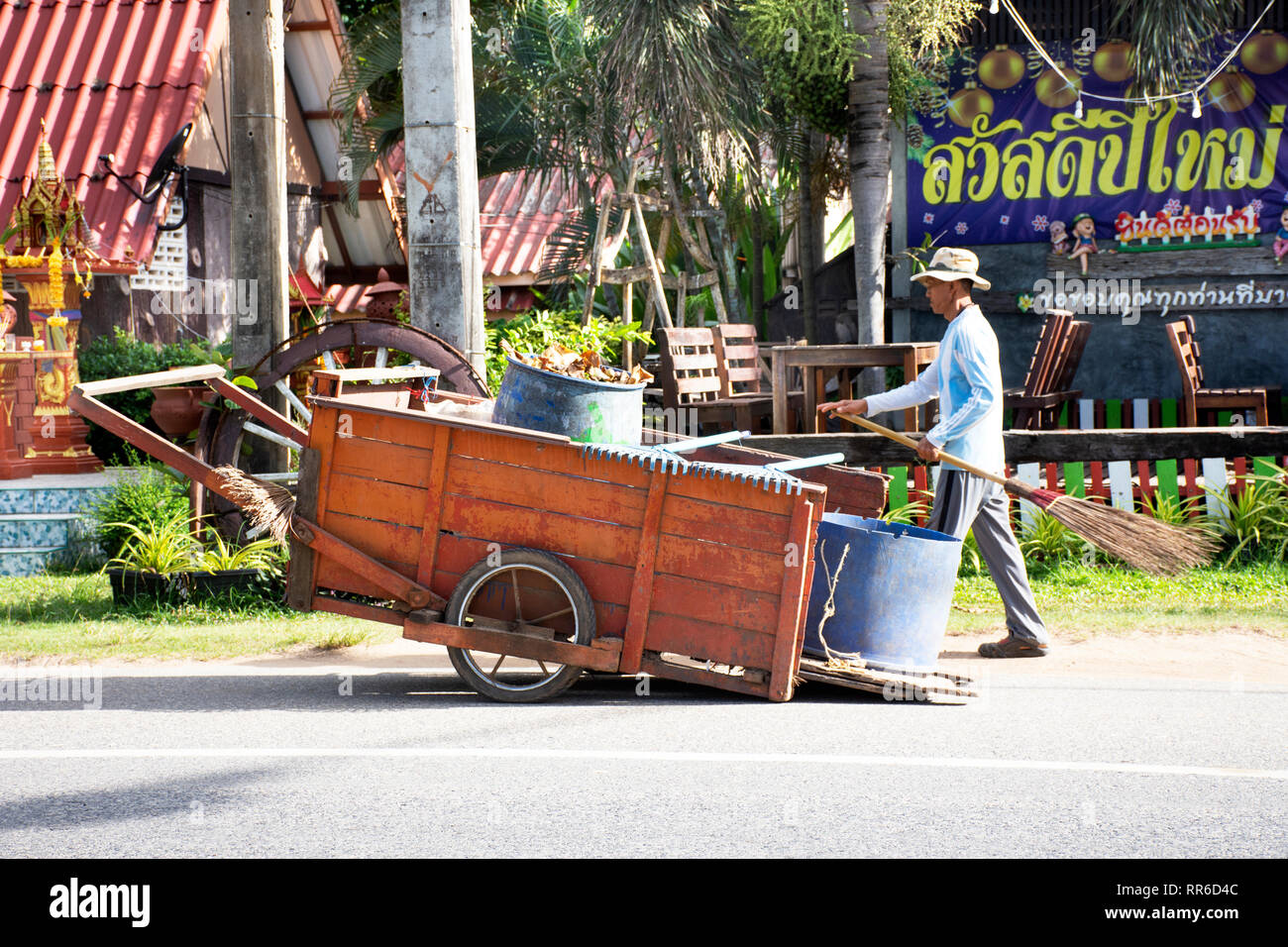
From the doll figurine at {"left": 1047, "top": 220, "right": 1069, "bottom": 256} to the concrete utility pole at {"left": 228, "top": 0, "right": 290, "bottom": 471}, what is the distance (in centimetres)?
845

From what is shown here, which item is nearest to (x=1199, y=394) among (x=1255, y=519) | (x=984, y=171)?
(x=1255, y=519)

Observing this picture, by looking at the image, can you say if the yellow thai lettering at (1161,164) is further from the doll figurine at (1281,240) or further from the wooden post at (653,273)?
the wooden post at (653,273)

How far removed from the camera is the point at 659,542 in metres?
6.29

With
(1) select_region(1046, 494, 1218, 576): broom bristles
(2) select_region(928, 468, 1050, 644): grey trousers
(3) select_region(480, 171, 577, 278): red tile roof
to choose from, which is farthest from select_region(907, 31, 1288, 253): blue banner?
(2) select_region(928, 468, 1050, 644): grey trousers

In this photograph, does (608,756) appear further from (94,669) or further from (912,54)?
(912,54)

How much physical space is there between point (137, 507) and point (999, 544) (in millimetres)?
6299

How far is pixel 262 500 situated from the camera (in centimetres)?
745

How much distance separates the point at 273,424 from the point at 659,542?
3.05 metres

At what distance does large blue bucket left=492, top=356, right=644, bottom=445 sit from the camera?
21.0 feet

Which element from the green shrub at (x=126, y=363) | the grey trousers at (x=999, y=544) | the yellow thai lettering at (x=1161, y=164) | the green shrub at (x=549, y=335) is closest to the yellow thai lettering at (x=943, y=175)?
the yellow thai lettering at (x=1161, y=164)

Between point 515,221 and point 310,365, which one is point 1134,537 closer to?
point 310,365

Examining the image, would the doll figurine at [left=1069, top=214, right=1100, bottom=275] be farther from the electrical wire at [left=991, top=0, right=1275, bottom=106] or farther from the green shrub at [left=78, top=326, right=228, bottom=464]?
the green shrub at [left=78, top=326, right=228, bottom=464]

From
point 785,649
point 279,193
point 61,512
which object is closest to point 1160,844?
point 785,649

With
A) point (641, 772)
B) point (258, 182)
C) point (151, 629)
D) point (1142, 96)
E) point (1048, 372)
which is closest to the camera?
point (641, 772)
